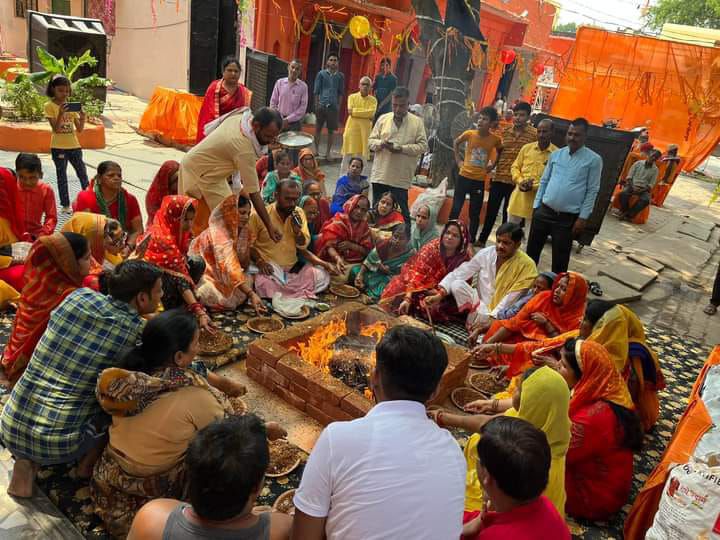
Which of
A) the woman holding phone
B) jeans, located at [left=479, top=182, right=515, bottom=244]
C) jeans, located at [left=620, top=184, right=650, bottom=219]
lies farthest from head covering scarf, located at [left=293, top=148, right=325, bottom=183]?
jeans, located at [left=620, top=184, right=650, bottom=219]

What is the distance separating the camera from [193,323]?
2594mm

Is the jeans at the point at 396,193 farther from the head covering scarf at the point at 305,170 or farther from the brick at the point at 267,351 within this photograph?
the brick at the point at 267,351

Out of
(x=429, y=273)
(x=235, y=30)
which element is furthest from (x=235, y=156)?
(x=235, y=30)

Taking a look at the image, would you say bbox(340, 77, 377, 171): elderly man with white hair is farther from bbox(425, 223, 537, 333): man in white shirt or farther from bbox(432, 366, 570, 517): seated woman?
bbox(432, 366, 570, 517): seated woman

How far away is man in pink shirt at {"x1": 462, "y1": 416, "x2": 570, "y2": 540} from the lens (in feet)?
6.35

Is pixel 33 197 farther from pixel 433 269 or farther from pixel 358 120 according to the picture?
pixel 358 120

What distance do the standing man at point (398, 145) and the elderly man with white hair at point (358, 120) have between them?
193 centimetres

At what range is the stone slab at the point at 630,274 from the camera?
769 cm

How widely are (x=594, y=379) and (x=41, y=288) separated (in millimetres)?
3376

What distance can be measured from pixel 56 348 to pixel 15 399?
336mm

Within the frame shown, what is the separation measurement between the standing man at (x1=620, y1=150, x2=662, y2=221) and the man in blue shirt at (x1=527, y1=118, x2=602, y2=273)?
257 inches

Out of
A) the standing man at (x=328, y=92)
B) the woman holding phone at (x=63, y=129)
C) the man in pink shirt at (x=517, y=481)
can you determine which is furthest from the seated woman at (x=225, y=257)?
the standing man at (x=328, y=92)

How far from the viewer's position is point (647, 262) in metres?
8.92

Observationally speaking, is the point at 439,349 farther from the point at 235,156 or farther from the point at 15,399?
the point at 235,156
